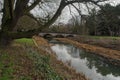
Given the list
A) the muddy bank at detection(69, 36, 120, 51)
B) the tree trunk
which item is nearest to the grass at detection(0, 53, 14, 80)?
the tree trunk

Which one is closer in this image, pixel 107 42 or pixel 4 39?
pixel 4 39

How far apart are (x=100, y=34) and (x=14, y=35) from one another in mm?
59324

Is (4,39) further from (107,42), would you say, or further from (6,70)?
(107,42)

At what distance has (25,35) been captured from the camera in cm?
1641

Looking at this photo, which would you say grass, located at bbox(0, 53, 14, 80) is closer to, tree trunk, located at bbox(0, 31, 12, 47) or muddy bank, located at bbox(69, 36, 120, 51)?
tree trunk, located at bbox(0, 31, 12, 47)

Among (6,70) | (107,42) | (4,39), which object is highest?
(4,39)

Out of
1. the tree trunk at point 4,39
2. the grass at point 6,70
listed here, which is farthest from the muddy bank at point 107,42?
the grass at point 6,70

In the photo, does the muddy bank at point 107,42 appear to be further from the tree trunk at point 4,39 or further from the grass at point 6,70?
the grass at point 6,70

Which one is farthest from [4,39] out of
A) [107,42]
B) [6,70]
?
[107,42]

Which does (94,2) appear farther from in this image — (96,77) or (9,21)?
(9,21)

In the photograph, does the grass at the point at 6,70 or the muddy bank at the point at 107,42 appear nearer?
the grass at the point at 6,70

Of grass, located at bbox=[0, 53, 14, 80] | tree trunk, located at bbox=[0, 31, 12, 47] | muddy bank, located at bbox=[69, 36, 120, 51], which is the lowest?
muddy bank, located at bbox=[69, 36, 120, 51]

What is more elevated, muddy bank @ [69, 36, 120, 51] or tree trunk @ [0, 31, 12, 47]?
tree trunk @ [0, 31, 12, 47]

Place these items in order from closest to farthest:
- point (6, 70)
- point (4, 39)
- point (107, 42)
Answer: point (6, 70) → point (4, 39) → point (107, 42)
